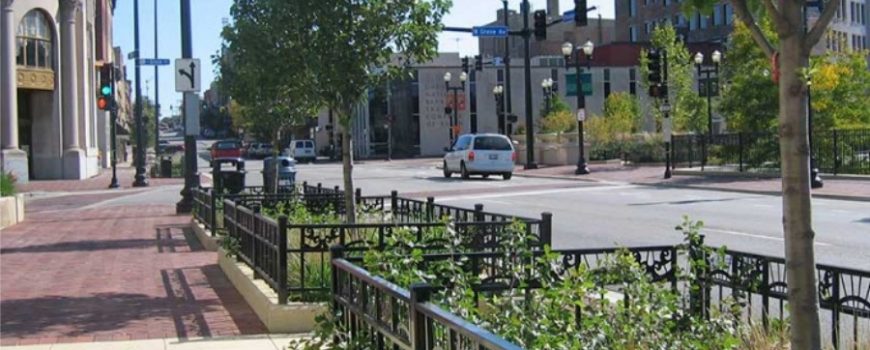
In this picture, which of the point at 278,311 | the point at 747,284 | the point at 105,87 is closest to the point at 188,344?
the point at 278,311

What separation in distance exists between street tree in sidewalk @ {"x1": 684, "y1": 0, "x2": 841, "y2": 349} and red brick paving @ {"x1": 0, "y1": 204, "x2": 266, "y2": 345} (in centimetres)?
492

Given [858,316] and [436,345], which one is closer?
[436,345]

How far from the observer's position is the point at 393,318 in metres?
4.46

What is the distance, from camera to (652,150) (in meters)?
44.5

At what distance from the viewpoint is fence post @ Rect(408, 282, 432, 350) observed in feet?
13.2

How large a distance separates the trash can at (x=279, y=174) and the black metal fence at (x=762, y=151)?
16.3 metres

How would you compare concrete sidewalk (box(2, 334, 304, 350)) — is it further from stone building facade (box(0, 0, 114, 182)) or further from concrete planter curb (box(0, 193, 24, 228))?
stone building facade (box(0, 0, 114, 182))

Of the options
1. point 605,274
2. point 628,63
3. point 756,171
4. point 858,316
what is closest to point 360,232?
point 605,274

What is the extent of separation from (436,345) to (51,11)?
43.6 m

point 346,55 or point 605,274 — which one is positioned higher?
point 346,55

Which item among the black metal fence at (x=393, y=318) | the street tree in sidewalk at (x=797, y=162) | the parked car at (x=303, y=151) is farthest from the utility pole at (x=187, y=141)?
the parked car at (x=303, y=151)

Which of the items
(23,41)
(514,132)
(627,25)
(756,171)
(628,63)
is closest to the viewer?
(756,171)

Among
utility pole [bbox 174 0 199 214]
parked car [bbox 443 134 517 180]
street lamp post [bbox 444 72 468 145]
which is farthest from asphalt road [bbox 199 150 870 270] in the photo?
street lamp post [bbox 444 72 468 145]

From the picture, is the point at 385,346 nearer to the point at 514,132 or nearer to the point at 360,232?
the point at 360,232
